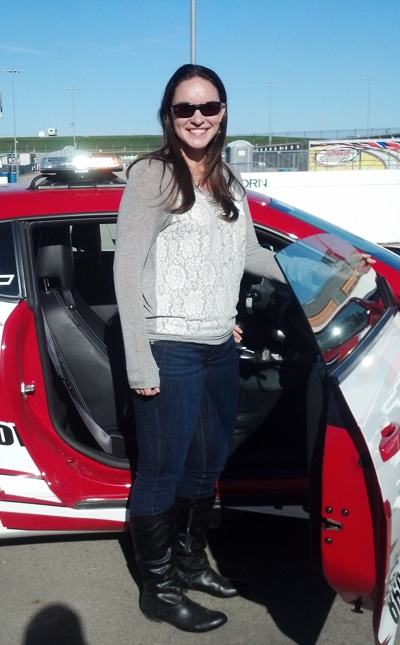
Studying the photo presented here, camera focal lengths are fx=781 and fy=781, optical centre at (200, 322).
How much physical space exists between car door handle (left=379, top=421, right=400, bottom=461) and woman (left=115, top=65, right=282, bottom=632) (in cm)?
66

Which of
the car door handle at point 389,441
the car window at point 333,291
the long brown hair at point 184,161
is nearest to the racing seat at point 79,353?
the long brown hair at point 184,161

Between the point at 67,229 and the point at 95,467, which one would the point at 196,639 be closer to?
the point at 95,467

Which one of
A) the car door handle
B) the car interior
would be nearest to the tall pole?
the car interior

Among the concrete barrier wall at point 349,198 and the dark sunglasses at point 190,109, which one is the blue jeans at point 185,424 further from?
the concrete barrier wall at point 349,198

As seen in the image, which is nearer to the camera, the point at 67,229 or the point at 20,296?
the point at 20,296

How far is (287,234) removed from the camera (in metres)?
2.96

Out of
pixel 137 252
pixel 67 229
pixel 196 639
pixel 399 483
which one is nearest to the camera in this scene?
pixel 399 483

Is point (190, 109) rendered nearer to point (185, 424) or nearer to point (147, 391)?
point (147, 391)

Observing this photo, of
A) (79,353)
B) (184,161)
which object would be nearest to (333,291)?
(184,161)

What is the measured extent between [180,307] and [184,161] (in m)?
0.44

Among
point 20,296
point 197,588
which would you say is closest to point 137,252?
point 20,296

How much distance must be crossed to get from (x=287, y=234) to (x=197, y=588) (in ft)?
4.44

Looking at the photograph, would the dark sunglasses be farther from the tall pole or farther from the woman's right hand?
the tall pole

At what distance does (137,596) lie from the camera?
2.93m
